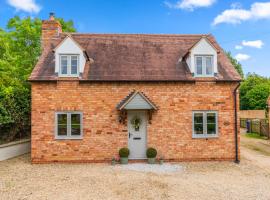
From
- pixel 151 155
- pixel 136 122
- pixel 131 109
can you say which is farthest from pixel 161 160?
pixel 131 109

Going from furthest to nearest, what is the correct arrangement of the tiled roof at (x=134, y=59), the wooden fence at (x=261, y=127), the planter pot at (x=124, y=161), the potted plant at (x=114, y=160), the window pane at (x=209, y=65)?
the wooden fence at (x=261, y=127) < the window pane at (x=209, y=65) < the tiled roof at (x=134, y=59) < the planter pot at (x=124, y=161) < the potted plant at (x=114, y=160)

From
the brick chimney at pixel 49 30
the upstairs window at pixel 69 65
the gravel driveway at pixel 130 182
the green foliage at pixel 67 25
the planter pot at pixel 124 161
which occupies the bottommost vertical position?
the gravel driveway at pixel 130 182

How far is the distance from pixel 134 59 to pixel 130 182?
7444 mm

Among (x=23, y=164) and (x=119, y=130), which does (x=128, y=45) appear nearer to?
(x=119, y=130)

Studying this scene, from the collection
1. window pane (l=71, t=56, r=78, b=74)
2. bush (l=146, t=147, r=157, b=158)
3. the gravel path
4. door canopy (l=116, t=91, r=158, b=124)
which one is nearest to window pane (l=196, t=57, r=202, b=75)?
door canopy (l=116, t=91, r=158, b=124)

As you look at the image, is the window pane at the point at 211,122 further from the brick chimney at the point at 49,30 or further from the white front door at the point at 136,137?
the brick chimney at the point at 49,30

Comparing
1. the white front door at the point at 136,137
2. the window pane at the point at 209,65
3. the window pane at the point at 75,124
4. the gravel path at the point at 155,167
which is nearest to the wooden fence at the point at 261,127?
the window pane at the point at 209,65

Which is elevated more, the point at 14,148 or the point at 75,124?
the point at 75,124

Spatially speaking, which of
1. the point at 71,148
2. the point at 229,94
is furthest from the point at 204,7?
the point at 71,148

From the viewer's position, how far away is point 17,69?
2217 cm

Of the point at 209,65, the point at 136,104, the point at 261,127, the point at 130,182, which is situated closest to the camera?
the point at 130,182

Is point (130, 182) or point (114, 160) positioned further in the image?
point (114, 160)

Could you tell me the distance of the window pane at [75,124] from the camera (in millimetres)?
13031

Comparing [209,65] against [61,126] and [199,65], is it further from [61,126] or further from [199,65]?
[61,126]
